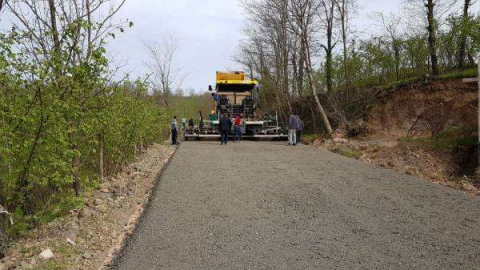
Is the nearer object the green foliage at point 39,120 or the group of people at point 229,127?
the green foliage at point 39,120

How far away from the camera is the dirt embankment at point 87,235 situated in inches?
224

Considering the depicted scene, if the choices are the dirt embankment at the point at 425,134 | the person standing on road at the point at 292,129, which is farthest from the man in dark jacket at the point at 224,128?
the dirt embankment at the point at 425,134

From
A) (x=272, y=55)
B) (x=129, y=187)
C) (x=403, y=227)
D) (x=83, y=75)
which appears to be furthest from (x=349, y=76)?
(x=83, y=75)

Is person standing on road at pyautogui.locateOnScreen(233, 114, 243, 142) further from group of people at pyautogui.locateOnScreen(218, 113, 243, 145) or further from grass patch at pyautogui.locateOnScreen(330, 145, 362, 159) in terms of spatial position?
grass patch at pyautogui.locateOnScreen(330, 145, 362, 159)

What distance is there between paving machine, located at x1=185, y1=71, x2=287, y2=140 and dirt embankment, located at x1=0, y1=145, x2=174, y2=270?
1428 cm

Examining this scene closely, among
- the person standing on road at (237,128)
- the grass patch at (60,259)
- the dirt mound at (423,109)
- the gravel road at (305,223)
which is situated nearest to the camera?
the grass patch at (60,259)

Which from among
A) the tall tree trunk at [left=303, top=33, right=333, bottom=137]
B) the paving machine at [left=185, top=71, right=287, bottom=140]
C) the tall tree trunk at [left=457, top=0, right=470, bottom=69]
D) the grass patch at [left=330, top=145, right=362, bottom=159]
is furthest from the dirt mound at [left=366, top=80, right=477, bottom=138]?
the paving machine at [left=185, top=71, right=287, bottom=140]

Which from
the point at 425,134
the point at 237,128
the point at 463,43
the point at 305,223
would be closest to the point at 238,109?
the point at 237,128

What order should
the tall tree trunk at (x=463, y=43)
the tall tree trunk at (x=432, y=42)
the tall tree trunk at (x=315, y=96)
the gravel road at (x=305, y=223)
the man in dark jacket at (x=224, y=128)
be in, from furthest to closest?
1. the tall tree trunk at (x=315, y=96)
2. the man in dark jacket at (x=224, y=128)
3. the tall tree trunk at (x=432, y=42)
4. the tall tree trunk at (x=463, y=43)
5. the gravel road at (x=305, y=223)

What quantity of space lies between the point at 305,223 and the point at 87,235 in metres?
3.49

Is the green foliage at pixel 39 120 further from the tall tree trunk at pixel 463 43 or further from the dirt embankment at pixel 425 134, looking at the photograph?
the tall tree trunk at pixel 463 43

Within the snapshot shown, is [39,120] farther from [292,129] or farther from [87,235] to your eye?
[292,129]

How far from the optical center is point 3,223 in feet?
21.3

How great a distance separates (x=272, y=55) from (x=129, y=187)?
24827 millimetres
